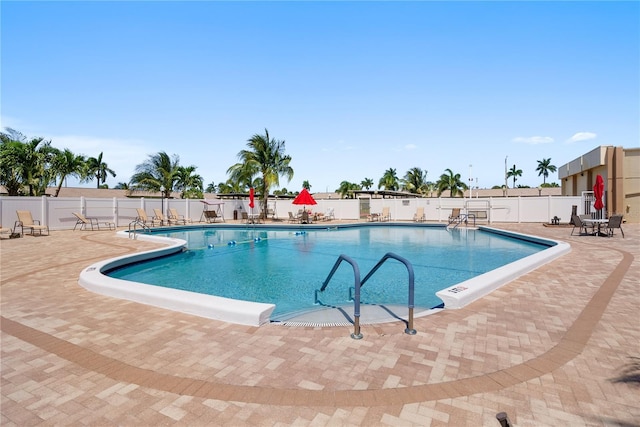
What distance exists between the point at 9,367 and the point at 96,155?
50813 millimetres

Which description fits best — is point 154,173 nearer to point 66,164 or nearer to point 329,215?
point 66,164

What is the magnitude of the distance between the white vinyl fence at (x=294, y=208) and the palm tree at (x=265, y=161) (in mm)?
3389

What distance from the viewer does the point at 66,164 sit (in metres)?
24.2

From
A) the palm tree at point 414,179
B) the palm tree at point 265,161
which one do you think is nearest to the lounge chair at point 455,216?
the palm tree at point 265,161

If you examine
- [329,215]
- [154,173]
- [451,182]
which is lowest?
[329,215]

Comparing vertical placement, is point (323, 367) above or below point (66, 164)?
below

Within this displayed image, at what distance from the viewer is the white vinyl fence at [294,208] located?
15.8 meters

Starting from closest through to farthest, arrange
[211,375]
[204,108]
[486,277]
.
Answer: [211,375] < [486,277] < [204,108]

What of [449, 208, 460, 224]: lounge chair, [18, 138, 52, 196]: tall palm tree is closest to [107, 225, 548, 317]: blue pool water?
[449, 208, 460, 224]: lounge chair

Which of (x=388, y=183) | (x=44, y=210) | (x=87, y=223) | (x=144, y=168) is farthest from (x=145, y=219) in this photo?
(x=388, y=183)

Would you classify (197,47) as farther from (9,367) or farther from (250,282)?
(9,367)

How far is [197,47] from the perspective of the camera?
11016mm

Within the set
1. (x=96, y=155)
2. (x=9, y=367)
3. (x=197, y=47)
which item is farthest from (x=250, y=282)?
(x=96, y=155)

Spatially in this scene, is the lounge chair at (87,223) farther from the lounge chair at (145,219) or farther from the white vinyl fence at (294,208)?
the lounge chair at (145,219)
